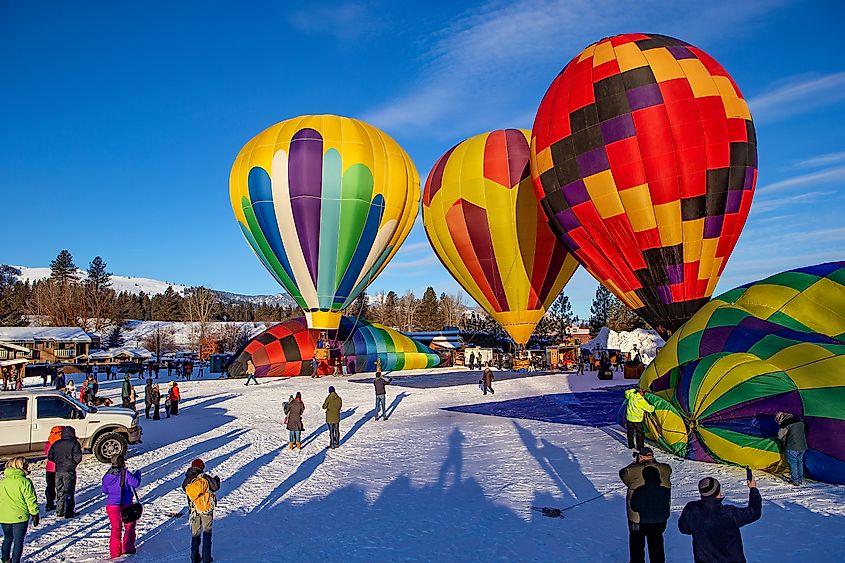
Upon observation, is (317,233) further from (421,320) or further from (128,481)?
(421,320)

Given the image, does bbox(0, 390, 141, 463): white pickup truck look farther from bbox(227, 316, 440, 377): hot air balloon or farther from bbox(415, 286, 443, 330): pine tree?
bbox(415, 286, 443, 330): pine tree

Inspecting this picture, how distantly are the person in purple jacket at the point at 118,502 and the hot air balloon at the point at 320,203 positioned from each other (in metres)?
22.2

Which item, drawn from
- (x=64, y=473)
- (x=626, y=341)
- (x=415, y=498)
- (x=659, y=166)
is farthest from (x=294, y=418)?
(x=626, y=341)

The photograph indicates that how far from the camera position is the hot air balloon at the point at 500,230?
98.6 ft

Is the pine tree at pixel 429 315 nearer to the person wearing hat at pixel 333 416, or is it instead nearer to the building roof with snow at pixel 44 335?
the building roof with snow at pixel 44 335

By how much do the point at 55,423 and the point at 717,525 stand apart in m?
11.1

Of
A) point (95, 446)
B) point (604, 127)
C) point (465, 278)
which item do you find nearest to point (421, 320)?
point (465, 278)

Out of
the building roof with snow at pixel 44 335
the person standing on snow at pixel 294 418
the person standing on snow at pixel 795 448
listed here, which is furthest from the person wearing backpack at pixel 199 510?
the building roof with snow at pixel 44 335

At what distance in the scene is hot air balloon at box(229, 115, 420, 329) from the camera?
94.7ft

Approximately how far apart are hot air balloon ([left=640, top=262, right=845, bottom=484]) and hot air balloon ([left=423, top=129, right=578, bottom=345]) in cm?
1684

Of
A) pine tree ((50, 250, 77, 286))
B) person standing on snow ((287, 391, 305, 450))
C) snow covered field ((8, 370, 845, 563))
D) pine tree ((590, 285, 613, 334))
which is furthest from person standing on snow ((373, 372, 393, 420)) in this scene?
pine tree ((50, 250, 77, 286))

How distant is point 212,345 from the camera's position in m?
63.3

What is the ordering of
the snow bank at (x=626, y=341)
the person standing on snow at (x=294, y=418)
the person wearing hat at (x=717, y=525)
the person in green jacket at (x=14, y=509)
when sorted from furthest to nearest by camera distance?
the snow bank at (x=626, y=341) < the person standing on snow at (x=294, y=418) < the person in green jacket at (x=14, y=509) < the person wearing hat at (x=717, y=525)

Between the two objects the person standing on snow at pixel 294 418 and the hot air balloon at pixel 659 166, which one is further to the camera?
the hot air balloon at pixel 659 166
